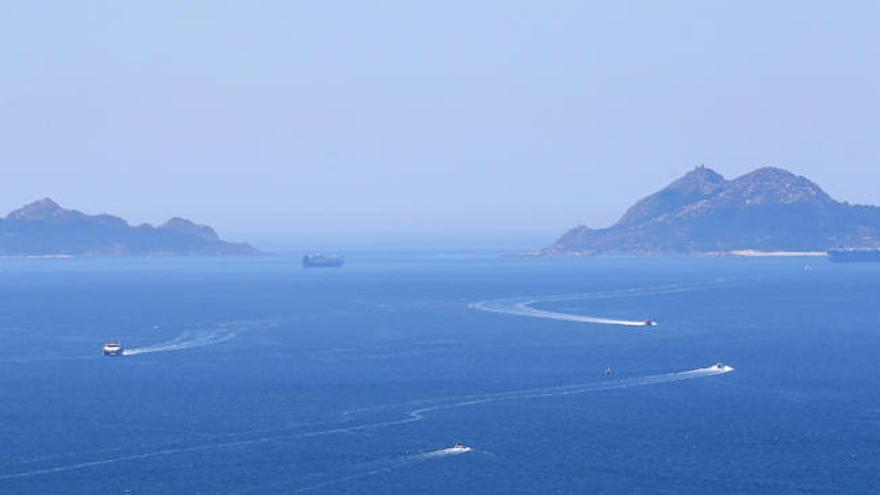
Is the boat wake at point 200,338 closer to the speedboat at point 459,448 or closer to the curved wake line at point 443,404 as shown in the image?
the curved wake line at point 443,404

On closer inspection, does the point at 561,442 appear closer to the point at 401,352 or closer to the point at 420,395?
the point at 420,395

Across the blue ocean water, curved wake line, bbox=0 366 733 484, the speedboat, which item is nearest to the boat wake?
the blue ocean water

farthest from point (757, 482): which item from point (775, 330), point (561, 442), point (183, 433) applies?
point (775, 330)

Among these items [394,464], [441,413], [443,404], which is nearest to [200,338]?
[443,404]

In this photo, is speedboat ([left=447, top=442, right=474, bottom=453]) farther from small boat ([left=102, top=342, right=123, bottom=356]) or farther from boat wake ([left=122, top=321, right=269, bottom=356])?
boat wake ([left=122, top=321, right=269, bottom=356])

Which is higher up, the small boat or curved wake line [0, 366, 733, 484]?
the small boat

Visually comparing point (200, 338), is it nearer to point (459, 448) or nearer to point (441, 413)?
point (441, 413)
